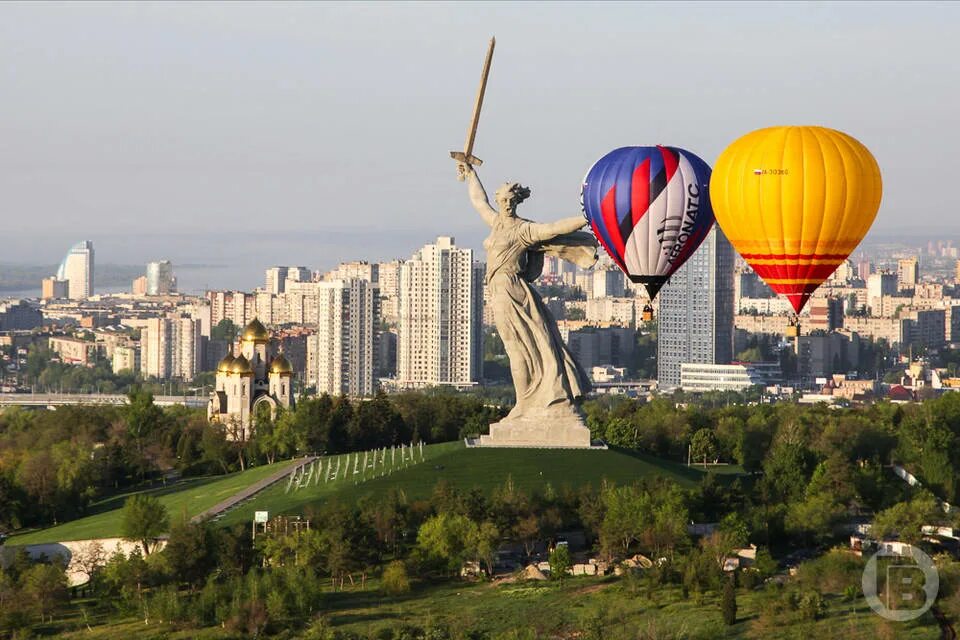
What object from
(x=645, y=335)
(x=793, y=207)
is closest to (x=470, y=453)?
(x=793, y=207)

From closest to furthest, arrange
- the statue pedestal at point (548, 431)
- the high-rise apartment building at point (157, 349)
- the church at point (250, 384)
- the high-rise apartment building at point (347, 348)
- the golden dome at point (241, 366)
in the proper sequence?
the statue pedestal at point (548, 431), the church at point (250, 384), the golden dome at point (241, 366), the high-rise apartment building at point (347, 348), the high-rise apartment building at point (157, 349)

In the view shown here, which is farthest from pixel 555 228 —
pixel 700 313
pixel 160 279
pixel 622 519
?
pixel 160 279

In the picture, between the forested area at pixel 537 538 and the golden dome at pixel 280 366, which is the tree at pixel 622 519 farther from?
the golden dome at pixel 280 366

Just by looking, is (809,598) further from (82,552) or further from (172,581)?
(82,552)

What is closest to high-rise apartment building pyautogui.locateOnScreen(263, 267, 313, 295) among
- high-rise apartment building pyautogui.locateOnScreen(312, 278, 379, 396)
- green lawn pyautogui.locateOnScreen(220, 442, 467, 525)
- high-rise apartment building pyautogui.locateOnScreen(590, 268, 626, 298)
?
high-rise apartment building pyautogui.locateOnScreen(590, 268, 626, 298)

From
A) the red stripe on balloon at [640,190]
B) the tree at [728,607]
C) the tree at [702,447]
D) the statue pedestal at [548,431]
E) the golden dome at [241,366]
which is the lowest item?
the tree at [728,607]

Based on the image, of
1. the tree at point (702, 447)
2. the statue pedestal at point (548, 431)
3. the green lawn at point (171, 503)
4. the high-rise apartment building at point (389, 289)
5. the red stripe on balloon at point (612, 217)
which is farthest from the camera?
the high-rise apartment building at point (389, 289)

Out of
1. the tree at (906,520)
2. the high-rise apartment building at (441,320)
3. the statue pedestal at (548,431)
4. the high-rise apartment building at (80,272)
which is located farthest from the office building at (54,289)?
the tree at (906,520)

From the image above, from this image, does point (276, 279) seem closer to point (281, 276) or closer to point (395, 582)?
point (281, 276)
